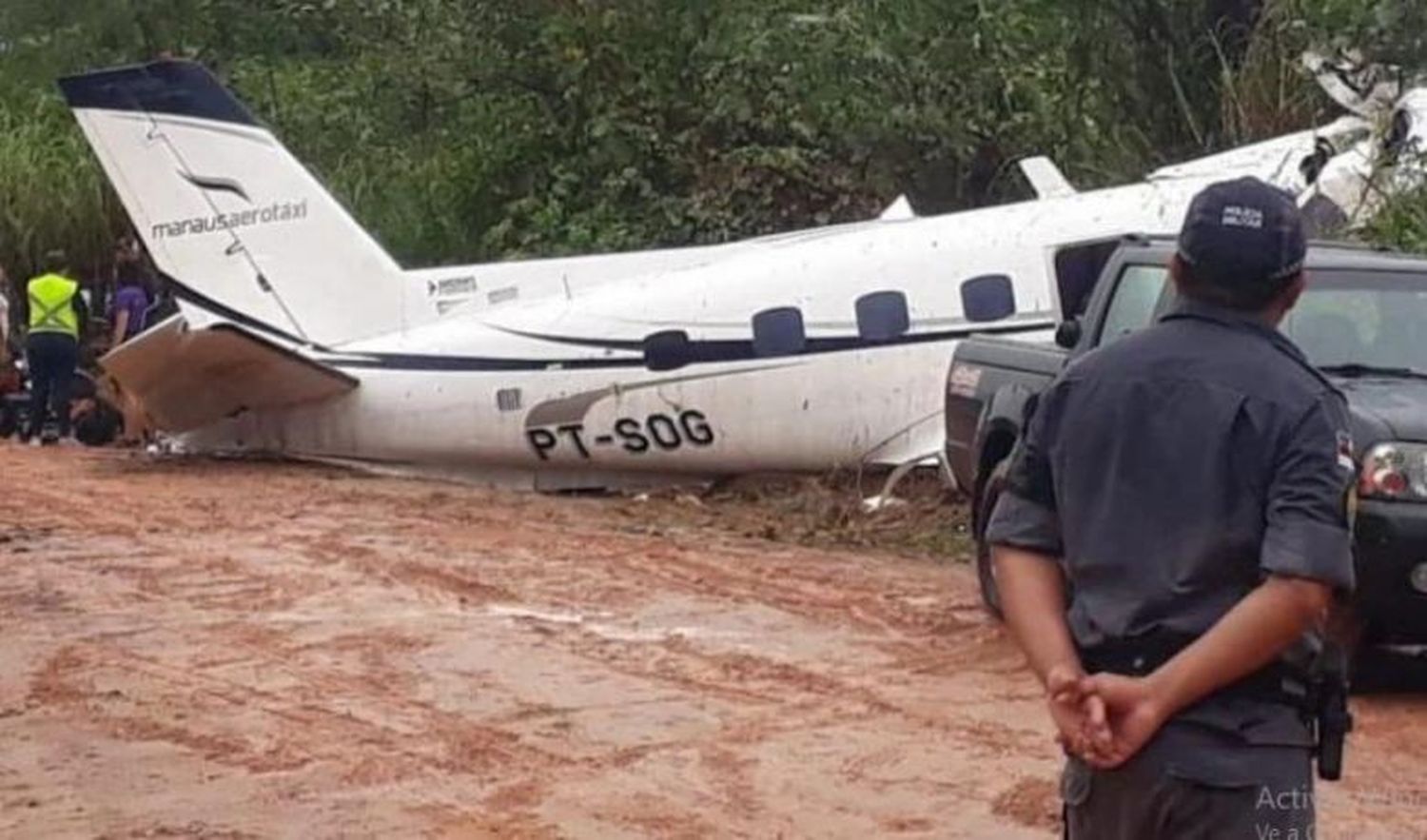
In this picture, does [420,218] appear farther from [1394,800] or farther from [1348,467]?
[1348,467]

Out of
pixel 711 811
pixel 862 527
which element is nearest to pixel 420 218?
pixel 862 527

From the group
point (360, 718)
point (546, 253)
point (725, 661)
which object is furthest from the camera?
point (546, 253)

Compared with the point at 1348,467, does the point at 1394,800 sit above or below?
below

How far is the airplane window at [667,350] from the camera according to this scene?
761 inches

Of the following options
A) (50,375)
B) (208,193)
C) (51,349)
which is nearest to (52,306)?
(51,349)

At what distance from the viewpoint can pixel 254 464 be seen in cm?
2120

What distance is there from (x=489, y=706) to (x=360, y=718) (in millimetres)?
565

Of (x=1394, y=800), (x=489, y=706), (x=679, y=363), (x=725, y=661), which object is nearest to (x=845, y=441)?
(x=679, y=363)

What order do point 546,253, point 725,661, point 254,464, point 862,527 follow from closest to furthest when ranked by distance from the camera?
1. point 725,661
2. point 862,527
3. point 254,464
4. point 546,253

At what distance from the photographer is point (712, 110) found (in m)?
26.8

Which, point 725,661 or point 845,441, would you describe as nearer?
point 725,661

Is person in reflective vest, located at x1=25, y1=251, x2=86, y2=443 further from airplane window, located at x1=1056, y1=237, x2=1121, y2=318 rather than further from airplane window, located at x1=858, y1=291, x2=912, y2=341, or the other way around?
airplane window, located at x1=1056, y1=237, x2=1121, y2=318

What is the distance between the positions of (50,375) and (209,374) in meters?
5.50

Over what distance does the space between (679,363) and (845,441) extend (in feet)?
4.20
